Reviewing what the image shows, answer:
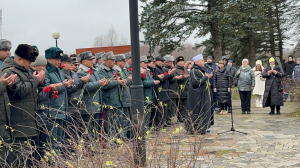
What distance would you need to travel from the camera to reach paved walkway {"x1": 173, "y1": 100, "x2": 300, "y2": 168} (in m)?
6.70

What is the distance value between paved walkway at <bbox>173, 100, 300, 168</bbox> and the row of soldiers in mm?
1122

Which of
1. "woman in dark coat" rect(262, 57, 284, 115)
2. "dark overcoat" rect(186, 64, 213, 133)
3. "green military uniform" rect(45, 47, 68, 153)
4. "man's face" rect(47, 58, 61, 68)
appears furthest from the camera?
"woman in dark coat" rect(262, 57, 284, 115)

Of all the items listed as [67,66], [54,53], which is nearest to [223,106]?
[67,66]

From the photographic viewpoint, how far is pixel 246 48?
3172 centimetres

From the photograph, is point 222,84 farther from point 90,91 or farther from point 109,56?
point 90,91

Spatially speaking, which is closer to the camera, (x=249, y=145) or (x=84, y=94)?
(x=84, y=94)

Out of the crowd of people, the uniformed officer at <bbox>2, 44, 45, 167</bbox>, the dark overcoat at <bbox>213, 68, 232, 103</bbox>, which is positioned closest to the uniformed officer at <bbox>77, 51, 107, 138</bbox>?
the crowd of people

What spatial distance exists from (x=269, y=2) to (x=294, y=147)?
62.1 feet

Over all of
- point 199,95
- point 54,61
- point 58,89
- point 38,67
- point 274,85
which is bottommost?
point 199,95

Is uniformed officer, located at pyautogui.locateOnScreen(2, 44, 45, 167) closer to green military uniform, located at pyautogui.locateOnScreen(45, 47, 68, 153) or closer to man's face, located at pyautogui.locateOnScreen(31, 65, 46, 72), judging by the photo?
man's face, located at pyautogui.locateOnScreen(31, 65, 46, 72)

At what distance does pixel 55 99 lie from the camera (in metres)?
6.57

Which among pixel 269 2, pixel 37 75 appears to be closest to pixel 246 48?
pixel 269 2

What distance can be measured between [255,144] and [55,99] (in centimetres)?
416

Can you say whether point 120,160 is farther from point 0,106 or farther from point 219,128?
point 219,128
